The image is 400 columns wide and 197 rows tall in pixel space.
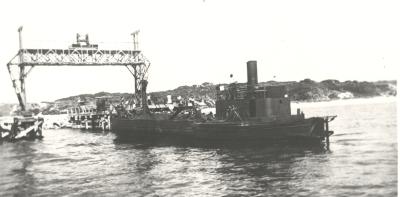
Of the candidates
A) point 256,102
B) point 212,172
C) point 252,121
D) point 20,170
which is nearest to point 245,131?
point 252,121

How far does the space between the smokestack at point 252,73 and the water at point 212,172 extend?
5277mm

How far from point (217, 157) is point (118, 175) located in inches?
251

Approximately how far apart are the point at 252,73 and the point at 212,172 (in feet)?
39.3

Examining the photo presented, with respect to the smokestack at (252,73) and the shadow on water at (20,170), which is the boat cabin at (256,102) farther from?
the shadow on water at (20,170)

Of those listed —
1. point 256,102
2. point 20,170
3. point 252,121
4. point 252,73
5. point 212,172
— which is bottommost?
point 20,170

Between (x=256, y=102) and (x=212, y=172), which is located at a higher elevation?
(x=256, y=102)

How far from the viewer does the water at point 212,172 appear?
16.9 m

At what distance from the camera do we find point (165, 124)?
38844mm

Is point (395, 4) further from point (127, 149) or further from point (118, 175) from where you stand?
point (127, 149)

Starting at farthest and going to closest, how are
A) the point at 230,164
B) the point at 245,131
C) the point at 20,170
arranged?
the point at 245,131 < the point at 20,170 < the point at 230,164

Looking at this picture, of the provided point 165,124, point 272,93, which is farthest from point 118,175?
point 165,124

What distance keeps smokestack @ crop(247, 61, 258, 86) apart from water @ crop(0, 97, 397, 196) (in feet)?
17.3

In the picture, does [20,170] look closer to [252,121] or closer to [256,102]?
[252,121]

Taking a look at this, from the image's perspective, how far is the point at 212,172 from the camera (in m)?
20.7
